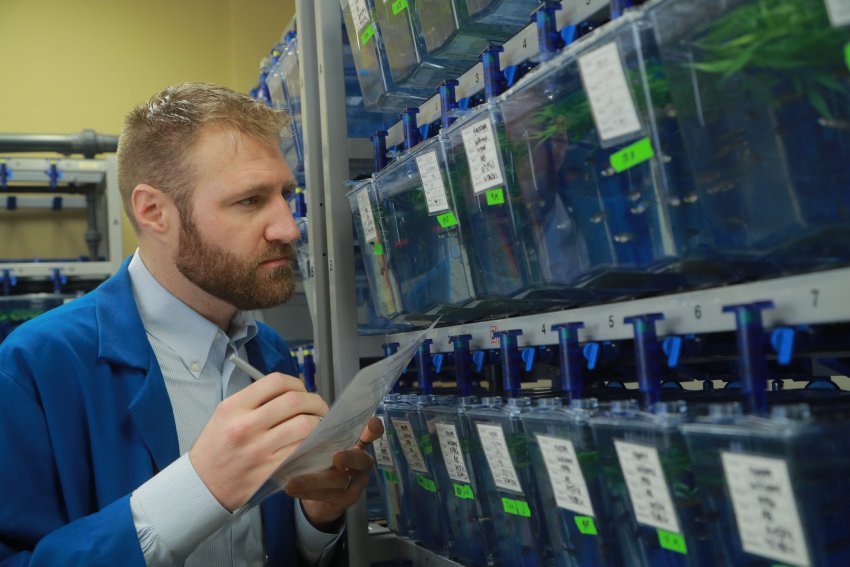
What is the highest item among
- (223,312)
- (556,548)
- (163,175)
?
(163,175)

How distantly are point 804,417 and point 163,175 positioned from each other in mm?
1318

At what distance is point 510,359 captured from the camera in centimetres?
137

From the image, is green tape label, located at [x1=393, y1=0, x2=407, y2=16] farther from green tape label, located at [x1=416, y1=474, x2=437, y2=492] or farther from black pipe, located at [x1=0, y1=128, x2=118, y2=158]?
black pipe, located at [x1=0, y1=128, x2=118, y2=158]

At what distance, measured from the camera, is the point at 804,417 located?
2.61 ft

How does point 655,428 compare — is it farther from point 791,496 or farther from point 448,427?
point 448,427

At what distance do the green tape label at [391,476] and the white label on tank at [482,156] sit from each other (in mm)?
690

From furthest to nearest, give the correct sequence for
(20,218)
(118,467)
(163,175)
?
(20,218)
(163,175)
(118,467)

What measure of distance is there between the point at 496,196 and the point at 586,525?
1.55 feet

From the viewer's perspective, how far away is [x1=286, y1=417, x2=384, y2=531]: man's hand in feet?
5.08

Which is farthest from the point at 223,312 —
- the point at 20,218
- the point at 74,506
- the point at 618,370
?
the point at 20,218

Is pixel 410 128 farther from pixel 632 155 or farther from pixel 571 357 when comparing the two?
pixel 632 155

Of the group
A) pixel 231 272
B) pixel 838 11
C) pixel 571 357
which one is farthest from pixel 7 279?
pixel 838 11

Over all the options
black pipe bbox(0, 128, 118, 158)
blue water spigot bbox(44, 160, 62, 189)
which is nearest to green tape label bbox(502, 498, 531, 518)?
blue water spigot bbox(44, 160, 62, 189)

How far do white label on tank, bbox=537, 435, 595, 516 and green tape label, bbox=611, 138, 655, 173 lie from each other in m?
0.36
